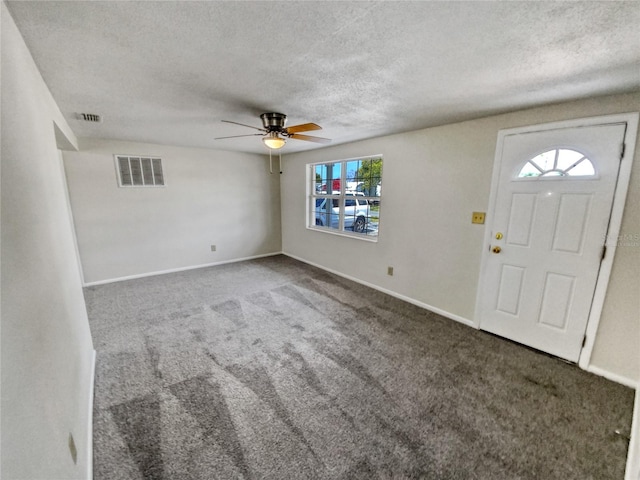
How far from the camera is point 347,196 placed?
4.33 m

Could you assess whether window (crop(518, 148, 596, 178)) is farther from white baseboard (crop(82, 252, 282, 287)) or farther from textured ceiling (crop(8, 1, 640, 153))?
white baseboard (crop(82, 252, 282, 287))

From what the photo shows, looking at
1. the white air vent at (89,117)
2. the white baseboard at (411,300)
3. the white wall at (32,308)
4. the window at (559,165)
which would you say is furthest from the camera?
the white baseboard at (411,300)

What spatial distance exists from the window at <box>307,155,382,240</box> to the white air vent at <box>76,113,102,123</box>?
307cm

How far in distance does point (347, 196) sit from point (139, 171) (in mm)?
3406

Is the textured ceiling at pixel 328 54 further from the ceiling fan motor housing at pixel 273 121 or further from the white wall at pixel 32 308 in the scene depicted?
the white wall at pixel 32 308

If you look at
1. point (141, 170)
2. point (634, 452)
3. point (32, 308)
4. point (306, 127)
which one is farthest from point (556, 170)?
point (141, 170)

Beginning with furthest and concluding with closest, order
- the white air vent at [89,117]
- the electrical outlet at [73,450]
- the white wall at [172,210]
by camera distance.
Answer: the white wall at [172,210] → the white air vent at [89,117] → the electrical outlet at [73,450]

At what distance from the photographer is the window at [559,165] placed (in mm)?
2123

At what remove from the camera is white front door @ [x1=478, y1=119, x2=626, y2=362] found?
207 cm

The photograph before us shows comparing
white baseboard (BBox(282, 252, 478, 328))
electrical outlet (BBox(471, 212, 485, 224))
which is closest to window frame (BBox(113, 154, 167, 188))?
white baseboard (BBox(282, 252, 478, 328))

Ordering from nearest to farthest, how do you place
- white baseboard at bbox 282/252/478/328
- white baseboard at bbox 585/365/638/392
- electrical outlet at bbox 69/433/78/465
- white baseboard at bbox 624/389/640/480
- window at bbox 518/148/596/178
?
1. electrical outlet at bbox 69/433/78/465
2. white baseboard at bbox 624/389/640/480
3. white baseboard at bbox 585/365/638/392
4. window at bbox 518/148/596/178
5. white baseboard at bbox 282/252/478/328

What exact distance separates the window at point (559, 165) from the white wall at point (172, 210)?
443 cm

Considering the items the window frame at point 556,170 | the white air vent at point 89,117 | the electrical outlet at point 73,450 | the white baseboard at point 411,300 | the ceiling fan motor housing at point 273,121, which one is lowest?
the white baseboard at point 411,300

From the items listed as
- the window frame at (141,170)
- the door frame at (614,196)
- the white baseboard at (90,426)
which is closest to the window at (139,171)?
the window frame at (141,170)
